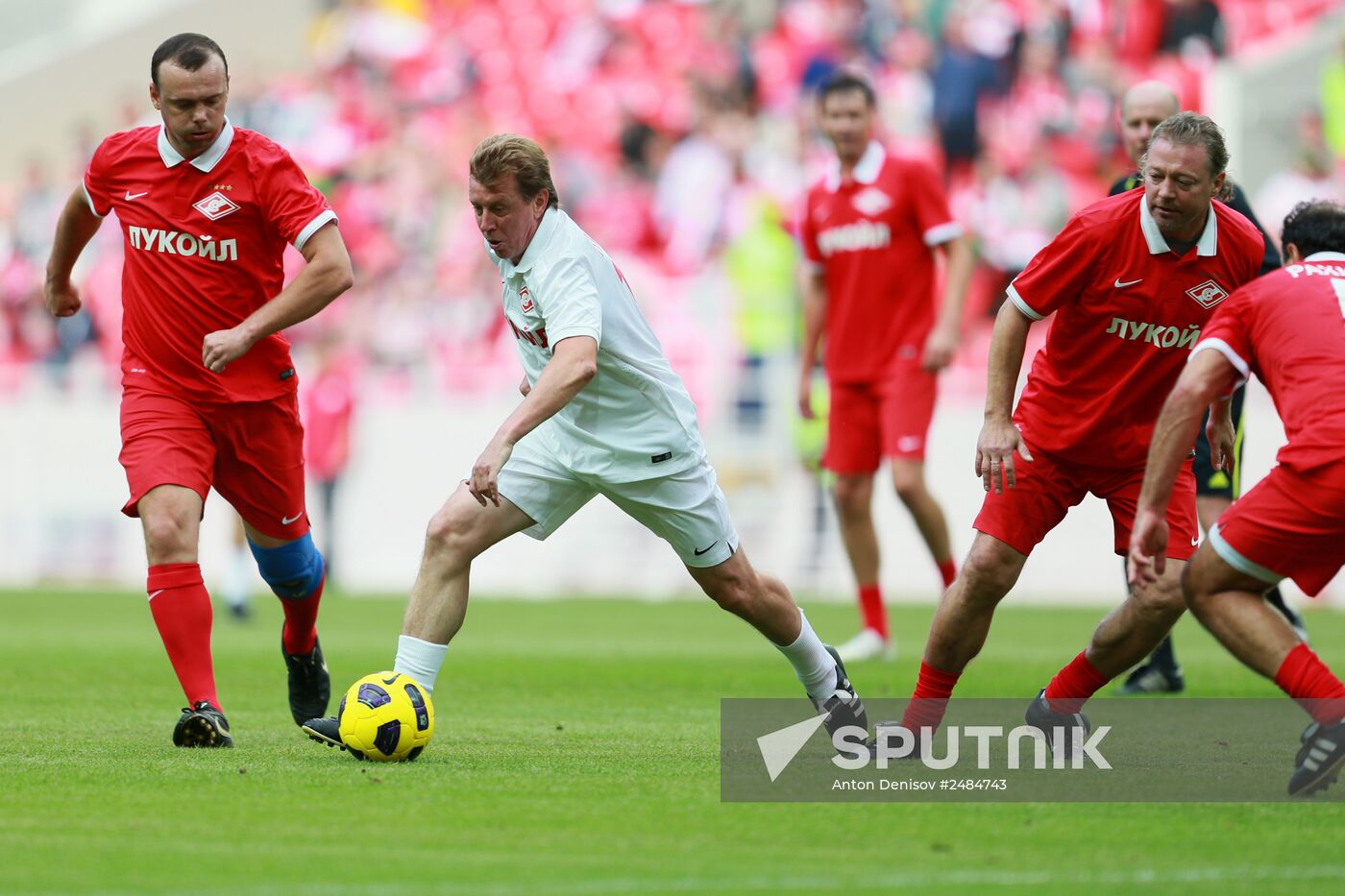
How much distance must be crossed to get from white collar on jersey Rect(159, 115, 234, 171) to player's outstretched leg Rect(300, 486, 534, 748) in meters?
1.74

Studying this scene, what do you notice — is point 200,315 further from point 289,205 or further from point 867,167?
point 867,167

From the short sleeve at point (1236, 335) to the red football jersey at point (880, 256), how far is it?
5326 millimetres

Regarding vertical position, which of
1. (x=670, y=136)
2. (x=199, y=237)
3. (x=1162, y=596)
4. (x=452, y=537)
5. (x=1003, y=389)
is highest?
(x=670, y=136)

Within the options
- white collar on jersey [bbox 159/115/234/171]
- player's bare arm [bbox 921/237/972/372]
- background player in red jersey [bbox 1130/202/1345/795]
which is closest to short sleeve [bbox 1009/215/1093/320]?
background player in red jersey [bbox 1130/202/1345/795]

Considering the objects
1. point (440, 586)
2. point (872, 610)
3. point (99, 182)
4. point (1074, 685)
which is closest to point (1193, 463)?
point (1074, 685)

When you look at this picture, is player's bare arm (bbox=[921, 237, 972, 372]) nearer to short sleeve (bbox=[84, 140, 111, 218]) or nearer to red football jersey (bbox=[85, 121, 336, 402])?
red football jersey (bbox=[85, 121, 336, 402])

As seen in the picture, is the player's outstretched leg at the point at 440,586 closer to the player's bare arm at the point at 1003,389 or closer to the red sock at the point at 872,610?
the player's bare arm at the point at 1003,389

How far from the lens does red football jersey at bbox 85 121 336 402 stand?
765 centimetres

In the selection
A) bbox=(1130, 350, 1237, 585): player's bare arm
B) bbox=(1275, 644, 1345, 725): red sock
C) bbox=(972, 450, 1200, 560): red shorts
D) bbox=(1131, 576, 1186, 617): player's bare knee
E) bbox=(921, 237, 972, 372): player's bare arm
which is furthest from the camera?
bbox=(921, 237, 972, 372): player's bare arm

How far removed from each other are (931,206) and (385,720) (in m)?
5.76

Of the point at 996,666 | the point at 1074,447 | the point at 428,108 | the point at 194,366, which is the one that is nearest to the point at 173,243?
the point at 194,366

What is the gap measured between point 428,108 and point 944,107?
8.46 meters

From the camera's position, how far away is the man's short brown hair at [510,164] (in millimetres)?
6730

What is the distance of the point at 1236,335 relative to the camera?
239 inches
